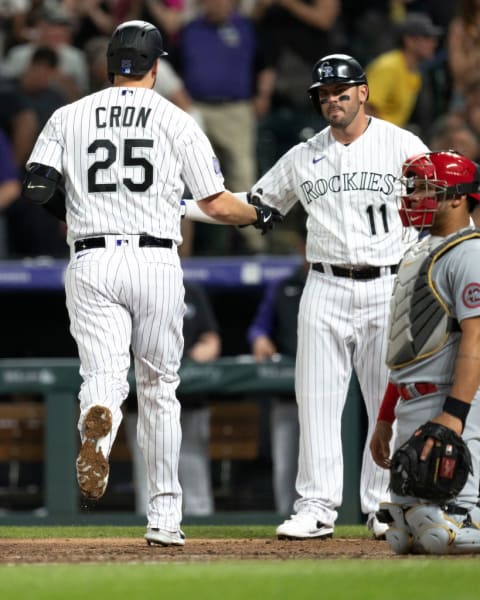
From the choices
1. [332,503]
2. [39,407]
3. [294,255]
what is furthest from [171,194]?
[294,255]

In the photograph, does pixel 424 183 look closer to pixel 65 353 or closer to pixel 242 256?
pixel 242 256

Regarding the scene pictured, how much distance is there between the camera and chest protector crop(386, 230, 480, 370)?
5133 mm

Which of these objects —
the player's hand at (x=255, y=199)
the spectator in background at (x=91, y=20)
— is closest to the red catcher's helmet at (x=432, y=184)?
the player's hand at (x=255, y=199)

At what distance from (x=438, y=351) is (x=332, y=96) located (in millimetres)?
1879

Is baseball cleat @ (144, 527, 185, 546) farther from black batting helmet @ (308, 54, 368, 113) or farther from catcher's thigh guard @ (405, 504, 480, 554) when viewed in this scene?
black batting helmet @ (308, 54, 368, 113)

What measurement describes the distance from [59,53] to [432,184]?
7.07 meters

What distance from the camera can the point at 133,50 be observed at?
19.6 feet

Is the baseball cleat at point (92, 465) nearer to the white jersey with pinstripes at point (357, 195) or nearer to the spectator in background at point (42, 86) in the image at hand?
the white jersey with pinstripes at point (357, 195)

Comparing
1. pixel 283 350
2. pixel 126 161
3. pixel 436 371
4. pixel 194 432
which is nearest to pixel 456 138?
pixel 283 350

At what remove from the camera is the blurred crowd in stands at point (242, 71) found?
10664mm

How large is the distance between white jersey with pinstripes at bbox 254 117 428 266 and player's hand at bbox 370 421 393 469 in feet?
A: 4.15

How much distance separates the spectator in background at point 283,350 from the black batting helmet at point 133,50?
334 centimetres

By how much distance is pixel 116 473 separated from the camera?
9961 mm

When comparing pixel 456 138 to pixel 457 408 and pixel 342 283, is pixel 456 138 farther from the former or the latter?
pixel 457 408
